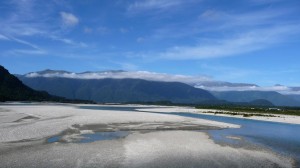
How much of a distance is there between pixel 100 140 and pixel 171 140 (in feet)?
21.6

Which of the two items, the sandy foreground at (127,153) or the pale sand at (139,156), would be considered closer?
the pale sand at (139,156)

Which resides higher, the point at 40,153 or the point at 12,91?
the point at 12,91

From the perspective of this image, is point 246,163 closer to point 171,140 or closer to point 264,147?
point 264,147

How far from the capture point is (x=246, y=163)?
22641 mm

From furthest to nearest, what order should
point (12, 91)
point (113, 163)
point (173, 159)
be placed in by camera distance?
point (12, 91), point (173, 159), point (113, 163)

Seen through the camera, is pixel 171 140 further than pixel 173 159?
Yes

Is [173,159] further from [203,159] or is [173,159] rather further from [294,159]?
[294,159]

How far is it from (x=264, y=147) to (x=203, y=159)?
919 cm

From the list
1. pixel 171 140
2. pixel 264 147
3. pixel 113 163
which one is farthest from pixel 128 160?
pixel 264 147

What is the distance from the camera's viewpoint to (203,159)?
23547mm

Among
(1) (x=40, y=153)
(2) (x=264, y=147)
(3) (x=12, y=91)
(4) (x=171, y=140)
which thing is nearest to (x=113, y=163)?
(1) (x=40, y=153)

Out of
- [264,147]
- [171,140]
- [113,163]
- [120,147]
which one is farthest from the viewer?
[171,140]

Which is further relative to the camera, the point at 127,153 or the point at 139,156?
the point at 127,153

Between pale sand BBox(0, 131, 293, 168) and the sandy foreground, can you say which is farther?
the sandy foreground
